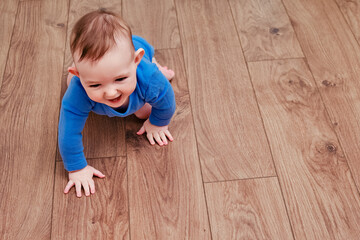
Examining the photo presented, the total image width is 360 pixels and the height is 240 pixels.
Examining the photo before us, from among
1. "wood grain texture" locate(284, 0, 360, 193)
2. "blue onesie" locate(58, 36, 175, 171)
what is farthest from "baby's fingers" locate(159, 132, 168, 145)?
"wood grain texture" locate(284, 0, 360, 193)

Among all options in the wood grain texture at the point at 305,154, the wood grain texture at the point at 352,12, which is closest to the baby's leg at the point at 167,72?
the wood grain texture at the point at 305,154

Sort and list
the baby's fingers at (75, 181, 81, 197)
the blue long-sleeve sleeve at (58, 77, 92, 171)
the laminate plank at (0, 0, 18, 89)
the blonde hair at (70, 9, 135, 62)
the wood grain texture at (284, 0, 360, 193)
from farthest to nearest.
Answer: the laminate plank at (0, 0, 18, 89), the wood grain texture at (284, 0, 360, 193), the baby's fingers at (75, 181, 81, 197), the blue long-sleeve sleeve at (58, 77, 92, 171), the blonde hair at (70, 9, 135, 62)

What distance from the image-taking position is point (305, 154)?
1.17 metres

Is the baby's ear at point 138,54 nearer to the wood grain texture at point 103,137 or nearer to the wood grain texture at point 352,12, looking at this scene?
the wood grain texture at point 103,137

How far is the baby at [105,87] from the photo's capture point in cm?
85

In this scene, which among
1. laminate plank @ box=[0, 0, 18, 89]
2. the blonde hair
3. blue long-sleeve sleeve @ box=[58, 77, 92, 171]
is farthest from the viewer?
laminate plank @ box=[0, 0, 18, 89]

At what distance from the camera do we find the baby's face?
0.86m

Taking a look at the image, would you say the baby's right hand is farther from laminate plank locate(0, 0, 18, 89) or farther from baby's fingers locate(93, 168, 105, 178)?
laminate plank locate(0, 0, 18, 89)

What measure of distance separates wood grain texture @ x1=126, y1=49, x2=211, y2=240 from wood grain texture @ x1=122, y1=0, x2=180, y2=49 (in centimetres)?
30

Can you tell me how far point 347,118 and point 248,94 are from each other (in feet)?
1.00

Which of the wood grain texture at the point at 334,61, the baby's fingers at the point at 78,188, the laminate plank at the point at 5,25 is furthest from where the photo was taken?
the laminate plank at the point at 5,25

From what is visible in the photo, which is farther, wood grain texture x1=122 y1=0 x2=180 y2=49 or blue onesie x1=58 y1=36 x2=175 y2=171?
wood grain texture x1=122 y1=0 x2=180 y2=49

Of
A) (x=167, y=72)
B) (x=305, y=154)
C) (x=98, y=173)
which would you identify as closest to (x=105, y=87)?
(x=98, y=173)

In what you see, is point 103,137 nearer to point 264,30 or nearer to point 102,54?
point 102,54
